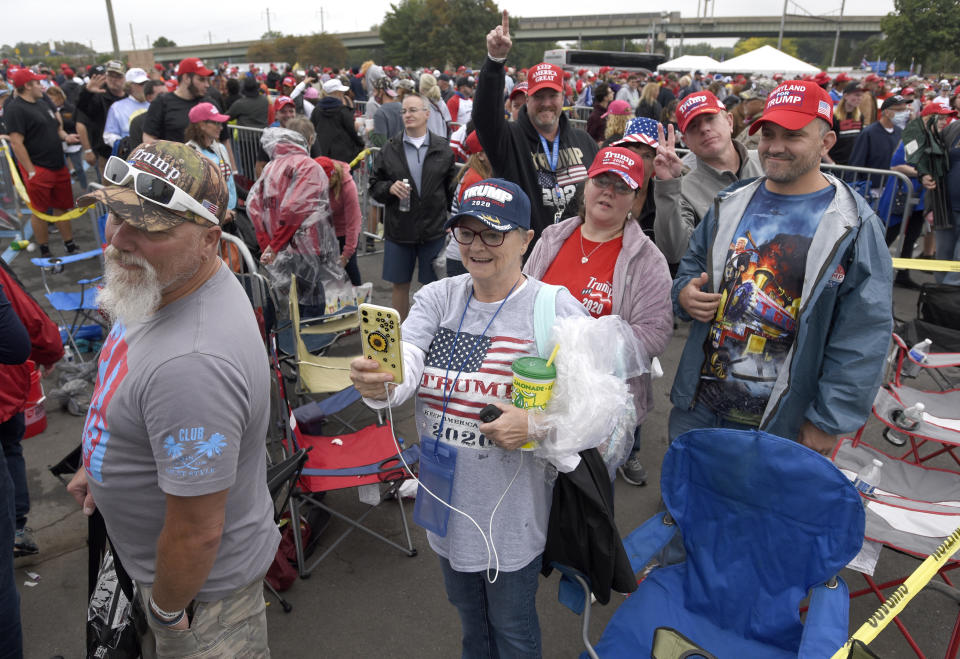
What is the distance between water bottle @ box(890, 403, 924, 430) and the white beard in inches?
140

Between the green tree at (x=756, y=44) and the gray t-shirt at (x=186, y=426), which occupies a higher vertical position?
the green tree at (x=756, y=44)

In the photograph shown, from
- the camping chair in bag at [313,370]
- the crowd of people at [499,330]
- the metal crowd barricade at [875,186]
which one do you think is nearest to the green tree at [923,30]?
the metal crowd barricade at [875,186]

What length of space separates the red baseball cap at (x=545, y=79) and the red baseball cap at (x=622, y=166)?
120cm

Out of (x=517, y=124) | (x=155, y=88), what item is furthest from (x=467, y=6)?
(x=517, y=124)

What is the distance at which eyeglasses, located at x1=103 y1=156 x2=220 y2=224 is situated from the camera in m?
1.40

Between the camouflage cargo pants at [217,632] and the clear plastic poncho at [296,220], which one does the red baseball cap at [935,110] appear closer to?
the clear plastic poncho at [296,220]

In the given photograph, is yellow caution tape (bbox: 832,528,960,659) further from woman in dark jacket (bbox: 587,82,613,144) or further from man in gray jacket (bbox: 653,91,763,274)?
woman in dark jacket (bbox: 587,82,613,144)

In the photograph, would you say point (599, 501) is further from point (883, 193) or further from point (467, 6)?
point (467, 6)

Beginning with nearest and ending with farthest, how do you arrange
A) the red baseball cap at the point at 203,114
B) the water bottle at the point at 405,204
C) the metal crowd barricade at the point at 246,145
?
the water bottle at the point at 405,204
the red baseball cap at the point at 203,114
the metal crowd barricade at the point at 246,145

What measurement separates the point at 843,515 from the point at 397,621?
1.94m

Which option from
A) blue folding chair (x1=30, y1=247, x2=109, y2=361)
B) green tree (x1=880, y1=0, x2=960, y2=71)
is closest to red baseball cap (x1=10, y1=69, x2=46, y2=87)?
blue folding chair (x1=30, y1=247, x2=109, y2=361)

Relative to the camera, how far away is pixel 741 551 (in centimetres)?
219

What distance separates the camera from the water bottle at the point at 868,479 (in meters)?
2.59

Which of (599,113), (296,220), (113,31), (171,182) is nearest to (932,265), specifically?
(296,220)
